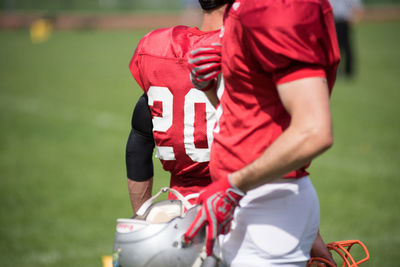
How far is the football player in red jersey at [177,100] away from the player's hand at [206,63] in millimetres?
337

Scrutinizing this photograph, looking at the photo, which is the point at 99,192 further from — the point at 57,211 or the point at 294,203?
the point at 294,203

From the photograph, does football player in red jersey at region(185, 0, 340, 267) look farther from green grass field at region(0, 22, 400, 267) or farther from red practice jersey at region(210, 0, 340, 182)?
green grass field at region(0, 22, 400, 267)

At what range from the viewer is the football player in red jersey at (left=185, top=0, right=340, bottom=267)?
135 centimetres

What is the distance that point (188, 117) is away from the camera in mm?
2107

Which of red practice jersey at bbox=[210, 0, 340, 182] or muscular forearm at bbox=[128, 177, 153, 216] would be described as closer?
red practice jersey at bbox=[210, 0, 340, 182]

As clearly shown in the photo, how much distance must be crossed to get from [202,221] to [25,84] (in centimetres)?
1122

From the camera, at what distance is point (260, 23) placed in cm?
138

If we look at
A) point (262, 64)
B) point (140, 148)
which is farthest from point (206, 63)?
point (140, 148)

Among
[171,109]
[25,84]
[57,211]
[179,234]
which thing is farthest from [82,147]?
[179,234]

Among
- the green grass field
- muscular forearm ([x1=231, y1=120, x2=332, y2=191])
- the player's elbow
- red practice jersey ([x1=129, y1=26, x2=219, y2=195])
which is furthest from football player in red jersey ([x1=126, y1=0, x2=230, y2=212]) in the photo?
the green grass field

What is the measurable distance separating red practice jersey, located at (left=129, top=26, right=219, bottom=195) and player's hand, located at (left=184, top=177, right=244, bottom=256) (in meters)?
0.63

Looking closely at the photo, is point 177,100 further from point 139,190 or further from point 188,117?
point 139,190

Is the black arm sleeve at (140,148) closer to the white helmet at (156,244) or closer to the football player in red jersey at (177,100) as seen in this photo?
the football player in red jersey at (177,100)

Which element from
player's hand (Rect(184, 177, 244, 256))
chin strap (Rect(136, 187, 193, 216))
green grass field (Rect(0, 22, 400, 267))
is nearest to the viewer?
player's hand (Rect(184, 177, 244, 256))
